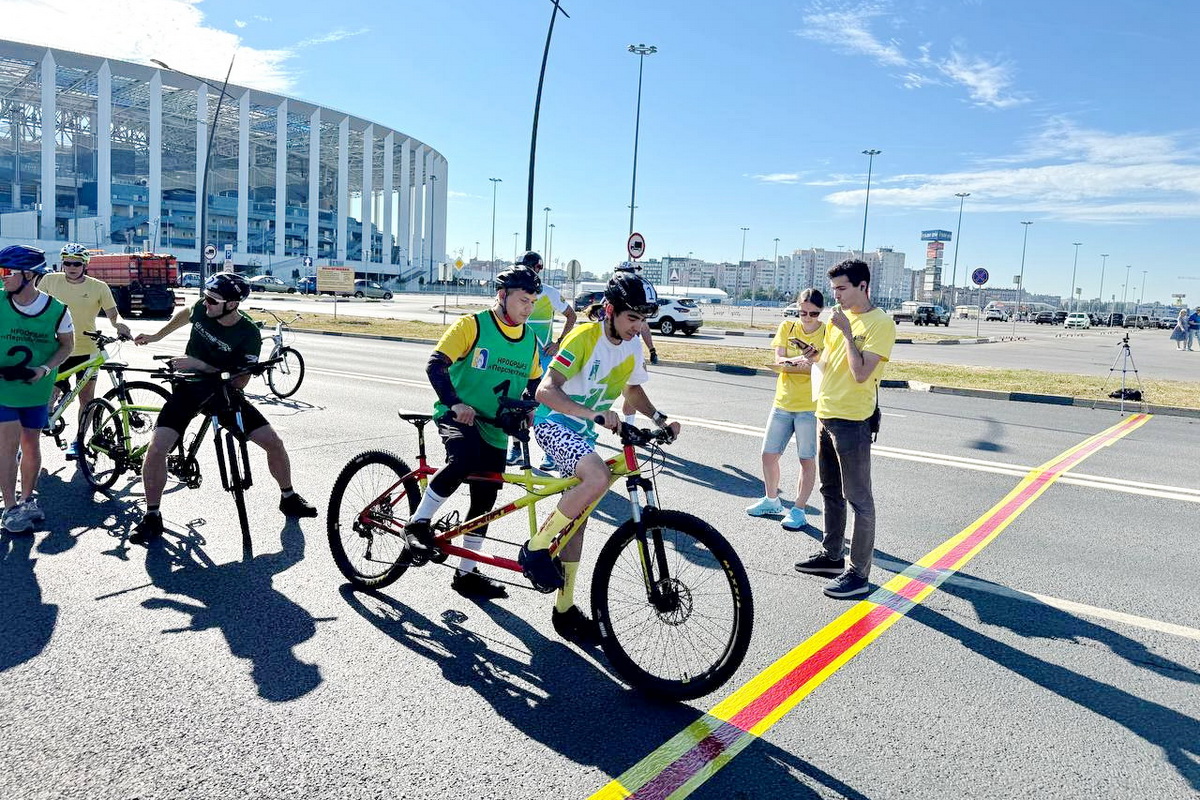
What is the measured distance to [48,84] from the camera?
75812 millimetres

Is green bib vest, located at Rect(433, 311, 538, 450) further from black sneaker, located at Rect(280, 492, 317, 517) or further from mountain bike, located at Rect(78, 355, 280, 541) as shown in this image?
black sneaker, located at Rect(280, 492, 317, 517)

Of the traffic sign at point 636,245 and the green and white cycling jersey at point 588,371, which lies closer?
the green and white cycling jersey at point 588,371

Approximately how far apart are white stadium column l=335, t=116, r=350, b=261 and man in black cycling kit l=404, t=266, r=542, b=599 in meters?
104

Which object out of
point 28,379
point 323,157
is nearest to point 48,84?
point 323,157

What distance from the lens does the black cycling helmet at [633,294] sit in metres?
3.79

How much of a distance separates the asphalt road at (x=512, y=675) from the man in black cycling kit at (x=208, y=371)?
0.37m

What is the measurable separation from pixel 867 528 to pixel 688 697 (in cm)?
187

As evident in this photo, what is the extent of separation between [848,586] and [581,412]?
206 cm

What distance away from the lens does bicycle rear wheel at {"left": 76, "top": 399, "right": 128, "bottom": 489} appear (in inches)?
254

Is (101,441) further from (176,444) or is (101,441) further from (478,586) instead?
(478,586)

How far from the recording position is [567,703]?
340 centimetres

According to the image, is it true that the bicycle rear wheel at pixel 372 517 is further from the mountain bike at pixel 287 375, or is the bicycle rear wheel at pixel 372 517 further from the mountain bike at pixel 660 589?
the mountain bike at pixel 287 375

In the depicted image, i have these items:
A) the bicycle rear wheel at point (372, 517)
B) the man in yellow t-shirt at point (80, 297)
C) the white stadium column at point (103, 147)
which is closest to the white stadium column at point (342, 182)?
the white stadium column at point (103, 147)

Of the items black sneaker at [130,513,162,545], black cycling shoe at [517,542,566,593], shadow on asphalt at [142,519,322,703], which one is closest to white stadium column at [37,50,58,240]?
black sneaker at [130,513,162,545]
